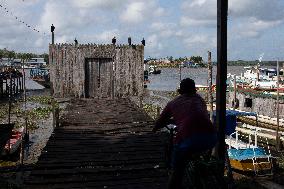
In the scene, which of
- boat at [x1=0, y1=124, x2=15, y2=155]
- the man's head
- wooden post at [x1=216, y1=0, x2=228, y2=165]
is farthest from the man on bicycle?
boat at [x1=0, y1=124, x2=15, y2=155]

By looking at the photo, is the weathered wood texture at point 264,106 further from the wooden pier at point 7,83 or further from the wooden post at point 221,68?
the wooden pier at point 7,83

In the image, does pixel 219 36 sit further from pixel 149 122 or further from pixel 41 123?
pixel 41 123

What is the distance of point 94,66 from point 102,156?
18.2 metres

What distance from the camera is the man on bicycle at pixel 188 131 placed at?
6762 mm

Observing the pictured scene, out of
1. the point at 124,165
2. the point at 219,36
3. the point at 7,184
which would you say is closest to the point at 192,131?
the point at 219,36

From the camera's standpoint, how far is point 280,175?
17.9 m

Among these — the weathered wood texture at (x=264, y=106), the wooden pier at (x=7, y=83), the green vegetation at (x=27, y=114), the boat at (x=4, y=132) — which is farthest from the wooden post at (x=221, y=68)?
the wooden pier at (x=7, y=83)

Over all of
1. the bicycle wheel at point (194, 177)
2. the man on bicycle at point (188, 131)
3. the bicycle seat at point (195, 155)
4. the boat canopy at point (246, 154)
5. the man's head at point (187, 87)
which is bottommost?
the boat canopy at point (246, 154)

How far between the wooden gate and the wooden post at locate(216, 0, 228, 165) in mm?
20502

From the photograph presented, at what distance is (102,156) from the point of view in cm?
1138

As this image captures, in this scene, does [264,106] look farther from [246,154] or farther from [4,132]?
[4,132]

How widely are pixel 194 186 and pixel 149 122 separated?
33.1ft

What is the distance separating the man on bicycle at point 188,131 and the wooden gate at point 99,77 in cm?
2195

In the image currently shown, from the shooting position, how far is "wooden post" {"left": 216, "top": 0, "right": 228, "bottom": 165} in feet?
27.6
